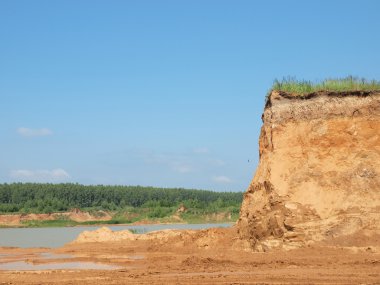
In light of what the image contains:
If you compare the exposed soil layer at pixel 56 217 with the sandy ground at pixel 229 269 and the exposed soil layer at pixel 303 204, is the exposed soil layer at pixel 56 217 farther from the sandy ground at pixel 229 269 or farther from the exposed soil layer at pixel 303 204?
the sandy ground at pixel 229 269

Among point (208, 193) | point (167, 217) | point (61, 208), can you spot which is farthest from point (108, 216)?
point (208, 193)

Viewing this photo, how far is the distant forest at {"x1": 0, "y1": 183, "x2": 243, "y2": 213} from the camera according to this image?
7662 cm

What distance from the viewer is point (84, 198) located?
8950 cm

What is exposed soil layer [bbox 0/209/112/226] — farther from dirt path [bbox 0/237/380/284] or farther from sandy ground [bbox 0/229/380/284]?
dirt path [bbox 0/237/380/284]

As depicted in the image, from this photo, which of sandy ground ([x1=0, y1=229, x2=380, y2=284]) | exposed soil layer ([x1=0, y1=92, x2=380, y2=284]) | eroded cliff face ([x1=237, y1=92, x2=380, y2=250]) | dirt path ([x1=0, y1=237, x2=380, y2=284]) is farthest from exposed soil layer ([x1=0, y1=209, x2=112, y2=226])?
eroded cliff face ([x1=237, y1=92, x2=380, y2=250])

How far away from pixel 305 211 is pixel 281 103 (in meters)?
3.97

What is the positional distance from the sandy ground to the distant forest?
57.2 meters

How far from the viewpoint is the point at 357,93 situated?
18719 mm

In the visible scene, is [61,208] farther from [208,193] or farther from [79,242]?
[79,242]

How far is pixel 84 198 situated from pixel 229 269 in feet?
253

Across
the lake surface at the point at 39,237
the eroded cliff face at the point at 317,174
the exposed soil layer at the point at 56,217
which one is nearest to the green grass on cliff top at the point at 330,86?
the eroded cliff face at the point at 317,174

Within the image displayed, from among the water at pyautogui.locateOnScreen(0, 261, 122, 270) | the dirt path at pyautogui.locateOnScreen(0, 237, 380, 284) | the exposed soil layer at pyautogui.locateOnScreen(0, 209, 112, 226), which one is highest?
the exposed soil layer at pyautogui.locateOnScreen(0, 209, 112, 226)

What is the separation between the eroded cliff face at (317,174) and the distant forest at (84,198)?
56.4 metres

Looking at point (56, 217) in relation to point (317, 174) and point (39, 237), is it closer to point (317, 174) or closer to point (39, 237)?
point (39, 237)
